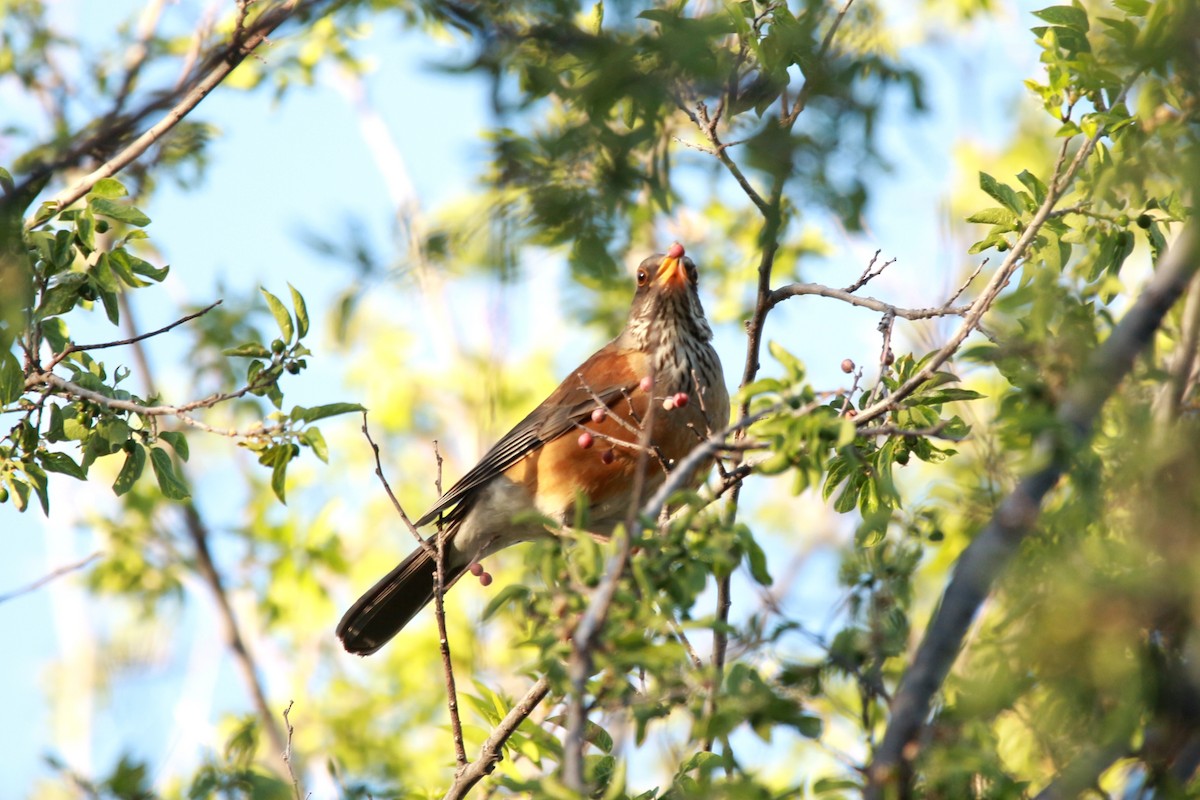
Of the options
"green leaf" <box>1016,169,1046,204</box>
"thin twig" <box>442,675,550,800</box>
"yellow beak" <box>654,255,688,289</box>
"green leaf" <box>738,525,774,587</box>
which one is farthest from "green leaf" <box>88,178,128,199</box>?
"yellow beak" <box>654,255,688,289</box>

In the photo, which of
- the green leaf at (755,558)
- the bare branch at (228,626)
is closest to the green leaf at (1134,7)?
the green leaf at (755,558)

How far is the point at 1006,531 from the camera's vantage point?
2.40 metres

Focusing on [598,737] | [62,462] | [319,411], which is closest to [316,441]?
[319,411]

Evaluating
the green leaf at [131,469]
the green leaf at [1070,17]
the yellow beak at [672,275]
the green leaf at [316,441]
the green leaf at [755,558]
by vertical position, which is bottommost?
the green leaf at [755,558]

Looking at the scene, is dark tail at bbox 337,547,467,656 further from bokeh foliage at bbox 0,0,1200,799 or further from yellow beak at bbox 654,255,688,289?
yellow beak at bbox 654,255,688,289

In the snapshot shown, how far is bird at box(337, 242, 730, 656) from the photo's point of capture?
5812 millimetres

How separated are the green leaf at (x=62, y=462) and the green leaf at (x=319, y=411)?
67 centimetres

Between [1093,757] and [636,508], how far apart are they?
1066mm

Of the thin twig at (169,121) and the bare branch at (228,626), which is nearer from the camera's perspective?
the thin twig at (169,121)

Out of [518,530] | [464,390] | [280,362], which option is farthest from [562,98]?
[464,390]

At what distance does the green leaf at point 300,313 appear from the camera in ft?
12.9

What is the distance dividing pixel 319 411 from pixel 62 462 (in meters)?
0.81

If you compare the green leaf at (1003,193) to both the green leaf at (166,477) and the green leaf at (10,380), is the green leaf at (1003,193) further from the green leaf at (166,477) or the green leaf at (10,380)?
the green leaf at (10,380)

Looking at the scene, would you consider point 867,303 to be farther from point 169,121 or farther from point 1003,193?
point 169,121
